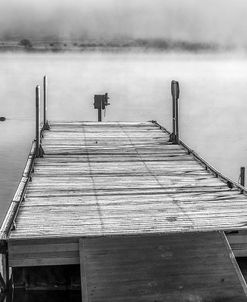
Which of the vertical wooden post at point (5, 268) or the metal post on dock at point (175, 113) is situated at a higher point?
the metal post on dock at point (175, 113)

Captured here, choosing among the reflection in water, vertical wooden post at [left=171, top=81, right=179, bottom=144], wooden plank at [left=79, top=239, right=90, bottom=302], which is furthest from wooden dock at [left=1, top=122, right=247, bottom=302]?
vertical wooden post at [left=171, top=81, right=179, bottom=144]

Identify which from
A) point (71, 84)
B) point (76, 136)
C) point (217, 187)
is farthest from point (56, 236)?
point (71, 84)

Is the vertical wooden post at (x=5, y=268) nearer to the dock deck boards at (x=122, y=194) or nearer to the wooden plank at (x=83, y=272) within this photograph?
the dock deck boards at (x=122, y=194)

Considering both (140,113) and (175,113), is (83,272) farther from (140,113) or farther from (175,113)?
(140,113)

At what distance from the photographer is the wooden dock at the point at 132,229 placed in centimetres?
998

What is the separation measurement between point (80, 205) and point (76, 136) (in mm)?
9756

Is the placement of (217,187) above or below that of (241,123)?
above

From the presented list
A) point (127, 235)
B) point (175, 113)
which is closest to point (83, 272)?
point (127, 235)

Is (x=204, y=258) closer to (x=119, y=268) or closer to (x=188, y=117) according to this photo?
(x=119, y=268)

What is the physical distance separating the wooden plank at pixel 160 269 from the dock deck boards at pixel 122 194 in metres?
0.40

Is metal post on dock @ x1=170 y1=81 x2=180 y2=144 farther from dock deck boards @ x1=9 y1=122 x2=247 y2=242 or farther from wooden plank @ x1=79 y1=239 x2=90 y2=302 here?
wooden plank @ x1=79 y1=239 x2=90 y2=302

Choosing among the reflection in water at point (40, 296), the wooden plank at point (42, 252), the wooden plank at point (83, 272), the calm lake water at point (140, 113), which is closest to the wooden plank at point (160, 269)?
the wooden plank at point (83, 272)

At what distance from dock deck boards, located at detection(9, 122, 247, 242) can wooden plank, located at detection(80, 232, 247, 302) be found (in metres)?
0.40

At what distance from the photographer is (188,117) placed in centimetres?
5103
